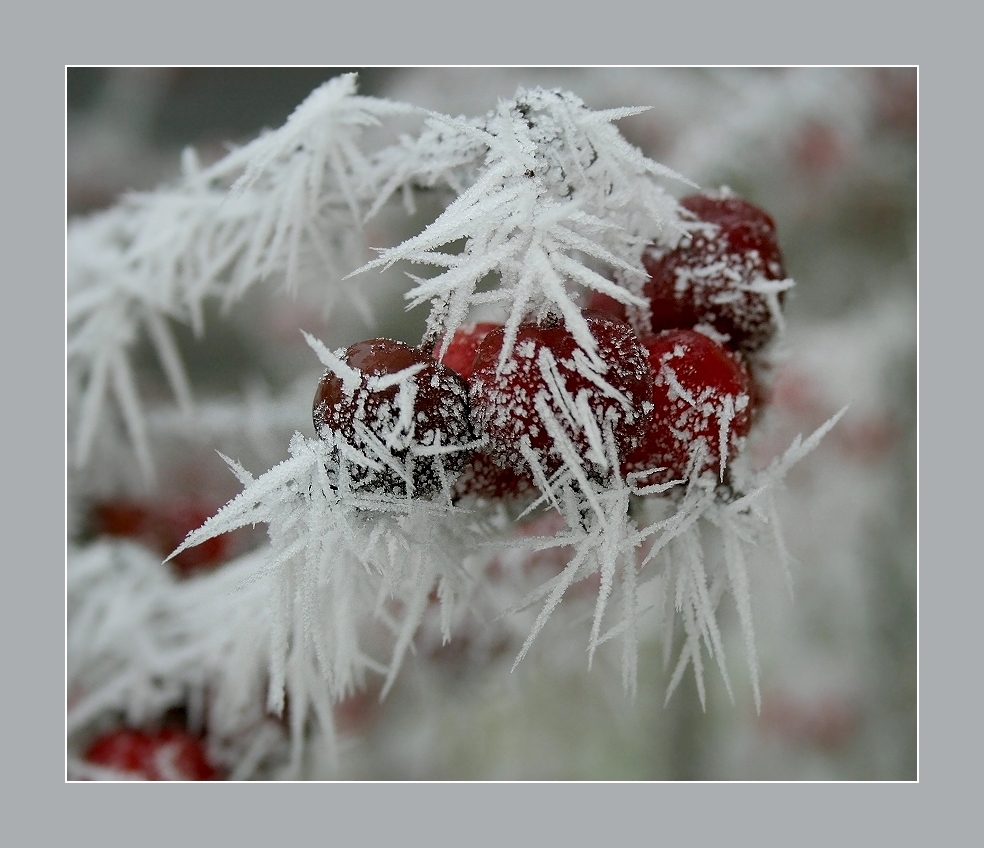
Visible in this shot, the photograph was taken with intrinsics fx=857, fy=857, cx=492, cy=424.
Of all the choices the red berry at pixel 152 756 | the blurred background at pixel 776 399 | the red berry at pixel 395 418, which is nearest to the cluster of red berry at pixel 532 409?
the red berry at pixel 395 418

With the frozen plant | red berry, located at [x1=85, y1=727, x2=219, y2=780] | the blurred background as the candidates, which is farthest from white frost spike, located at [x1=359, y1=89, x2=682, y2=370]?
red berry, located at [x1=85, y1=727, x2=219, y2=780]

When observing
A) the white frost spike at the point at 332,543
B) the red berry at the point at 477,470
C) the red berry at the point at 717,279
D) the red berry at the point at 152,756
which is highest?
the red berry at the point at 717,279

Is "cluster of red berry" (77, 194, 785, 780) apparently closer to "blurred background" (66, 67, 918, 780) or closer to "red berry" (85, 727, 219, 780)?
"blurred background" (66, 67, 918, 780)

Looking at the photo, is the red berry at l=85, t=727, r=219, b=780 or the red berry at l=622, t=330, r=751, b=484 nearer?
the red berry at l=622, t=330, r=751, b=484

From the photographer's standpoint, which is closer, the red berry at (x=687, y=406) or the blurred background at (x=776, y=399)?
the red berry at (x=687, y=406)

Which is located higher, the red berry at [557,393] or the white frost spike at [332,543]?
the red berry at [557,393]

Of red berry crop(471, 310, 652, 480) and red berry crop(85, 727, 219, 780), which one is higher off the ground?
red berry crop(471, 310, 652, 480)

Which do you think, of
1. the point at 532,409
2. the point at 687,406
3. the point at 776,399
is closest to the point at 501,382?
the point at 532,409

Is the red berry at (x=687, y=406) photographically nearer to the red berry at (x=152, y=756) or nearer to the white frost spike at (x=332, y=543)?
the white frost spike at (x=332, y=543)

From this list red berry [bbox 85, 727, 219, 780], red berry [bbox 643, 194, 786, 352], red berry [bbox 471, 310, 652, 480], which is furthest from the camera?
red berry [bbox 85, 727, 219, 780]
